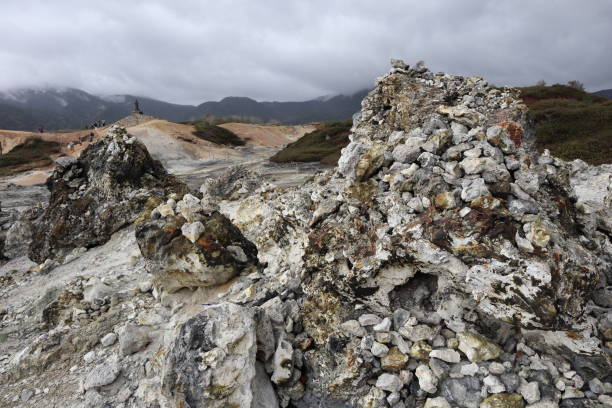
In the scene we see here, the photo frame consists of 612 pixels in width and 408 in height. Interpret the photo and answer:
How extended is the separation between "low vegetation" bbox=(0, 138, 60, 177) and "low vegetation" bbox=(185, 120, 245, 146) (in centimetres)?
2849

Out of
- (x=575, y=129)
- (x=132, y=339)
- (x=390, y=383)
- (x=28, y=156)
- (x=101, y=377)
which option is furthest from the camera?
(x=28, y=156)

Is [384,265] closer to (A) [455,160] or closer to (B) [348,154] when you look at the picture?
(A) [455,160]

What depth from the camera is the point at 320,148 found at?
200 ft

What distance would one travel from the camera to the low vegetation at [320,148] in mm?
52906

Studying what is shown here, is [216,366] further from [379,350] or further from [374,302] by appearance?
[374,302]

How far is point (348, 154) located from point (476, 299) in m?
4.16

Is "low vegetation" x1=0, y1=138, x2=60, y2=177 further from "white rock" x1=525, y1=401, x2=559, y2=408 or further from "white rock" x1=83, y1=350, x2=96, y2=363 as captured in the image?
"white rock" x1=525, y1=401, x2=559, y2=408

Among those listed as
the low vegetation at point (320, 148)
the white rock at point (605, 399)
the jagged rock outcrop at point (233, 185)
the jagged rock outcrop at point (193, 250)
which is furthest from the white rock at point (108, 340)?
the low vegetation at point (320, 148)

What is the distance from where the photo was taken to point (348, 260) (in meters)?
6.38

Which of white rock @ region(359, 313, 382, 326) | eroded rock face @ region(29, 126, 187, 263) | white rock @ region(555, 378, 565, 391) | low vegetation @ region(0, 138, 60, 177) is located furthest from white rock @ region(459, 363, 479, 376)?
low vegetation @ region(0, 138, 60, 177)

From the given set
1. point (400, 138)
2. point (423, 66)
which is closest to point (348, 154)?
point (400, 138)

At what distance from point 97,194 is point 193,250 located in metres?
12.2

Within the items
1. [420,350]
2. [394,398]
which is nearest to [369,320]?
[420,350]

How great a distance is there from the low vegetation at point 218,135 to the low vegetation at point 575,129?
62128 millimetres
